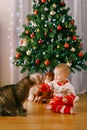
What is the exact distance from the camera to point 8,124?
2.75 m

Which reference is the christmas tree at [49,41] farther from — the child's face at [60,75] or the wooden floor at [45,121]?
the wooden floor at [45,121]

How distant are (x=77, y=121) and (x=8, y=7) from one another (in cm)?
268

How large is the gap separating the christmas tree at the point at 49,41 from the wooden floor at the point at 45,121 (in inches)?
37.6

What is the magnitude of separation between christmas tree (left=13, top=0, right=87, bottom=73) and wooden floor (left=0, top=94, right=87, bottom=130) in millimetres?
956

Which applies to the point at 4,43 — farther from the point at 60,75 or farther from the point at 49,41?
the point at 60,75

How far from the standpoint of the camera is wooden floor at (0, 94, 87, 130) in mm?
2670

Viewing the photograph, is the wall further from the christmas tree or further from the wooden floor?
the wooden floor

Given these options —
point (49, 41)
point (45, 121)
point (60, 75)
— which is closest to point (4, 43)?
point (49, 41)

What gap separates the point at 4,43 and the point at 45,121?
7.65 ft

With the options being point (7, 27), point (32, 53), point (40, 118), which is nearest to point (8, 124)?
point (40, 118)

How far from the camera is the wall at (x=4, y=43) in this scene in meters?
4.86

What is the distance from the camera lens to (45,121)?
9.48 ft

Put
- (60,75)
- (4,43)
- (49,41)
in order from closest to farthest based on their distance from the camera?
(60,75)
(49,41)
(4,43)

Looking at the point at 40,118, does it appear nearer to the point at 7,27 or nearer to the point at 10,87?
the point at 10,87
